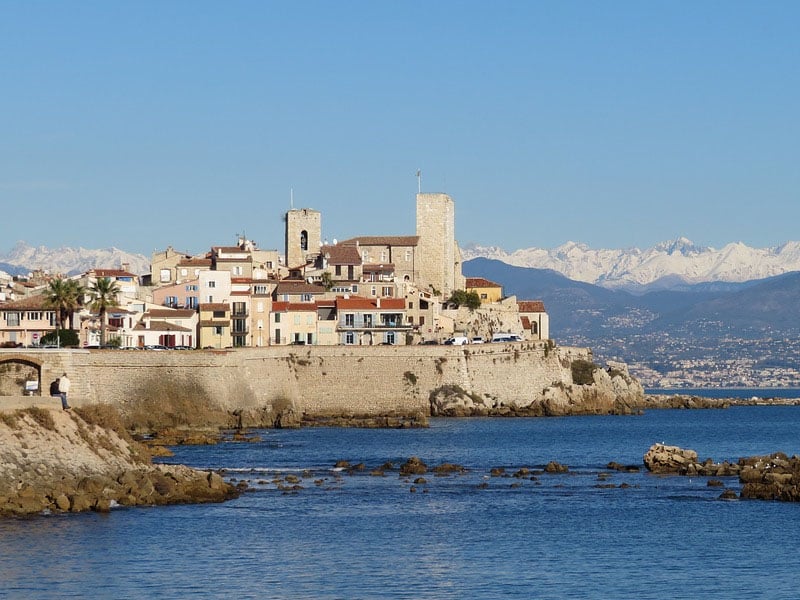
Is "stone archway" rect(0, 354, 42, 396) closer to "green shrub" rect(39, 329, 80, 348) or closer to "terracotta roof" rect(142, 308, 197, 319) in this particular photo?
"green shrub" rect(39, 329, 80, 348)

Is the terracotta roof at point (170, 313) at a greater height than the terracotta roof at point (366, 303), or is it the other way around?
the terracotta roof at point (366, 303)

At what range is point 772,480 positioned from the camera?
57.7 m

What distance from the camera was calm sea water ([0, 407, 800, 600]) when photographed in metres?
40.6

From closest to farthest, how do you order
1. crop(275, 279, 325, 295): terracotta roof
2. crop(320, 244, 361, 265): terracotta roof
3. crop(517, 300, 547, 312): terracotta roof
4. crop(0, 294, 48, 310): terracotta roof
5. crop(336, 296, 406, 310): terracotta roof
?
1. crop(0, 294, 48, 310): terracotta roof
2. crop(336, 296, 406, 310): terracotta roof
3. crop(275, 279, 325, 295): terracotta roof
4. crop(320, 244, 361, 265): terracotta roof
5. crop(517, 300, 547, 312): terracotta roof

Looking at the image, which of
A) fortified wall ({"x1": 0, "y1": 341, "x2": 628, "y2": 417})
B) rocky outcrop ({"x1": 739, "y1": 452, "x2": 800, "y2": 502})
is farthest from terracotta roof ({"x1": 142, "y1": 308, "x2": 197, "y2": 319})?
rocky outcrop ({"x1": 739, "y1": 452, "x2": 800, "y2": 502})

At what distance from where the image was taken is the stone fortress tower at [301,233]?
434 ft

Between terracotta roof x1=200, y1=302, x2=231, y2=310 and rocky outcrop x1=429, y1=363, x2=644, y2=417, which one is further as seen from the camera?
rocky outcrop x1=429, y1=363, x2=644, y2=417

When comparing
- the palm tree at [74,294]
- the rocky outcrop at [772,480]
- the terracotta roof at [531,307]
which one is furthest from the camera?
the terracotta roof at [531,307]

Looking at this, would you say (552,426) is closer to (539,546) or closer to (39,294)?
(39,294)

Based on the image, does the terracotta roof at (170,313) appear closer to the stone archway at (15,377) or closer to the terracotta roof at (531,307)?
the stone archway at (15,377)

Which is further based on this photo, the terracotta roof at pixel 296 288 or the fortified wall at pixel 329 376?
the terracotta roof at pixel 296 288

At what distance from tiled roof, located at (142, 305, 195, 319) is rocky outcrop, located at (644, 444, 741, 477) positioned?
40631 millimetres

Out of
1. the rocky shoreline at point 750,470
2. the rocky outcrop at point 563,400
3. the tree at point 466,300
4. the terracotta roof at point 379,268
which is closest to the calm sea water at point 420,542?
the rocky shoreline at point 750,470

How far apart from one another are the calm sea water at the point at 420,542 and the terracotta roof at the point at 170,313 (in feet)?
104
